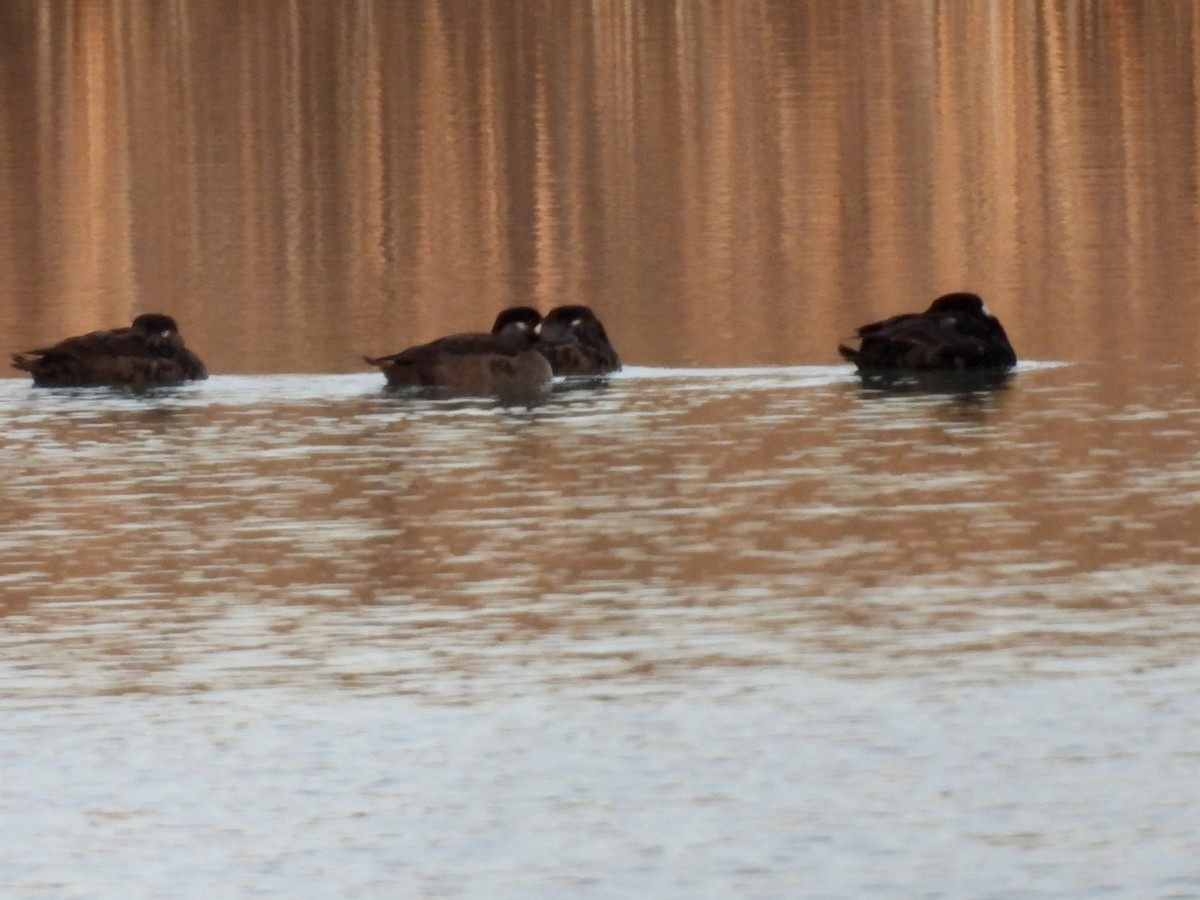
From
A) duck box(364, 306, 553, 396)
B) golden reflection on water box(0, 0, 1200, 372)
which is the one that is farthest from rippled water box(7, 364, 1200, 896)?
golden reflection on water box(0, 0, 1200, 372)

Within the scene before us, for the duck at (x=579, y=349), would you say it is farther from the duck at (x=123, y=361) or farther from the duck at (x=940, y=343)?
the duck at (x=123, y=361)

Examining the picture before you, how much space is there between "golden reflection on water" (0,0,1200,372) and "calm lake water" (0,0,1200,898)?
0.17 metres

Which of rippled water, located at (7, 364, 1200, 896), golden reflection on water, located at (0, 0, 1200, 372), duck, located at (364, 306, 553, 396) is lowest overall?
rippled water, located at (7, 364, 1200, 896)

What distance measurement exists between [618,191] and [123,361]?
63.7ft

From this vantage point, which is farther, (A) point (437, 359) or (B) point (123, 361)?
(B) point (123, 361)

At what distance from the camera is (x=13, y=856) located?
1086 cm

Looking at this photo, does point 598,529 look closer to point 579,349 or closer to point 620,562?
point 620,562

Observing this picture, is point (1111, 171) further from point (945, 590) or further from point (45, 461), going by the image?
point (945, 590)

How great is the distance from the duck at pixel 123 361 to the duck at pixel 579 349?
264cm

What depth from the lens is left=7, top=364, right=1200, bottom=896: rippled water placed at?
35.5ft

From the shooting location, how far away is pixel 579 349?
2478cm

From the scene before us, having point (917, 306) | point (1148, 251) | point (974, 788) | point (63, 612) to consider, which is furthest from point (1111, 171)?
point (974, 788)

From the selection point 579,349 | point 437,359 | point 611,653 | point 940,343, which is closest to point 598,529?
point 611,653

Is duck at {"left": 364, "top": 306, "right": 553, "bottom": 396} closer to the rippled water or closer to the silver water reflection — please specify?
the silver water reflection
